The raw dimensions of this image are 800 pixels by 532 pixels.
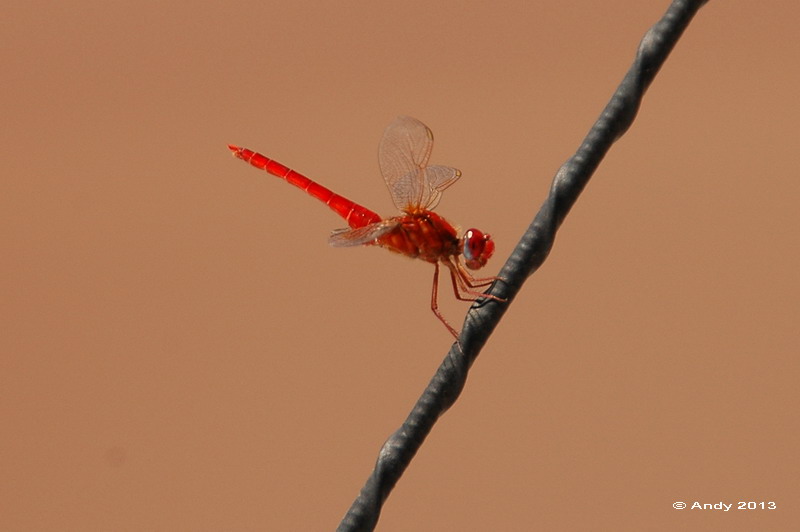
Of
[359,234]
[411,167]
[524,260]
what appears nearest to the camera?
[524,260]

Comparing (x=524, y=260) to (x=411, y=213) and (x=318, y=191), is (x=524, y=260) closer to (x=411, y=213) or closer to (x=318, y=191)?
(x=411, y=213)

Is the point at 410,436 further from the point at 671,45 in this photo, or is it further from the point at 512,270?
the point at 671,45

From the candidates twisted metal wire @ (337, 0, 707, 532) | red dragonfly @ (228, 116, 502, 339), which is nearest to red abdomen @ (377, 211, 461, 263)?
red dragonfly @ (228, 116, 502, 339)

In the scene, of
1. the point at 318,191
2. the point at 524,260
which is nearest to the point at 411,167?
the point at 318,191

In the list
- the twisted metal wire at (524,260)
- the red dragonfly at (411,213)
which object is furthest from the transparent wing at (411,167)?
the twisted metal wire at (524,260)

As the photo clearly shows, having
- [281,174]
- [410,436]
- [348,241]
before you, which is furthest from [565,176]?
[281,174]

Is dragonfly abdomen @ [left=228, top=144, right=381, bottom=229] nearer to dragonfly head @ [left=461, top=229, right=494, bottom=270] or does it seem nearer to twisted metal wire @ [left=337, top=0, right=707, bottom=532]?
dragonfly head @ [left=461, top=229, right=494, bottom=270]
